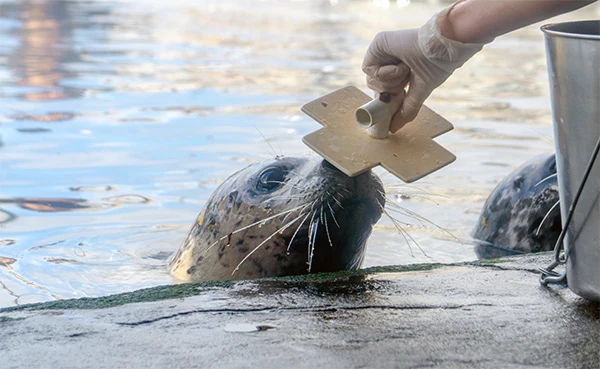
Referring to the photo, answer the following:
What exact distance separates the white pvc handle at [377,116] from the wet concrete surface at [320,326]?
1.96ft

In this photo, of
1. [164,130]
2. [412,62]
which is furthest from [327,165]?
[164,130]

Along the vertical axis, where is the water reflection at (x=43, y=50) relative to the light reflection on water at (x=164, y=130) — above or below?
above

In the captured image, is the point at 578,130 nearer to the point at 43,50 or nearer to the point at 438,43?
the point at 438,43

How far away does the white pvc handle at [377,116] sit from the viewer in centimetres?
347

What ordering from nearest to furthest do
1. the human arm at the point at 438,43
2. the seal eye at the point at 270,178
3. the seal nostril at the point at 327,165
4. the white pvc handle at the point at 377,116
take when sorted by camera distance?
the human arm at the point at 438,43 → the white pvc handle at the point at 377,116 → the seal nostril at the point at 327,165 → the seal eye at the point at 270,178

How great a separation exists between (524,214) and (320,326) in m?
2.59

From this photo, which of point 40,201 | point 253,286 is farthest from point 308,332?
point 40,201

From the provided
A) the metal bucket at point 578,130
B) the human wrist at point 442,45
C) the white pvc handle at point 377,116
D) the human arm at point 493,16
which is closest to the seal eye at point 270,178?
the white pvc handle at point 377,116

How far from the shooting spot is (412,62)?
11.3 ft

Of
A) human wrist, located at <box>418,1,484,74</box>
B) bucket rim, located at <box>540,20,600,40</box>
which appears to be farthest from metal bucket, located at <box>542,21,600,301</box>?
human wrist, located at <box>418,1,484,74</box>

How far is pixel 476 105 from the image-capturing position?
10414 millimetres

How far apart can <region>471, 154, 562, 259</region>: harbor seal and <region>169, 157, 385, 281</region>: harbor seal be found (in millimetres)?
1295

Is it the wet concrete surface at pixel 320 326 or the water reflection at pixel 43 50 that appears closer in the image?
the wet concrete surface at pixel 320 326

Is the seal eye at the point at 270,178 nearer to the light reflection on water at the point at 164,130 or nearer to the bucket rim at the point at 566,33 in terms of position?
the light reflection on water at the point at 164,130
